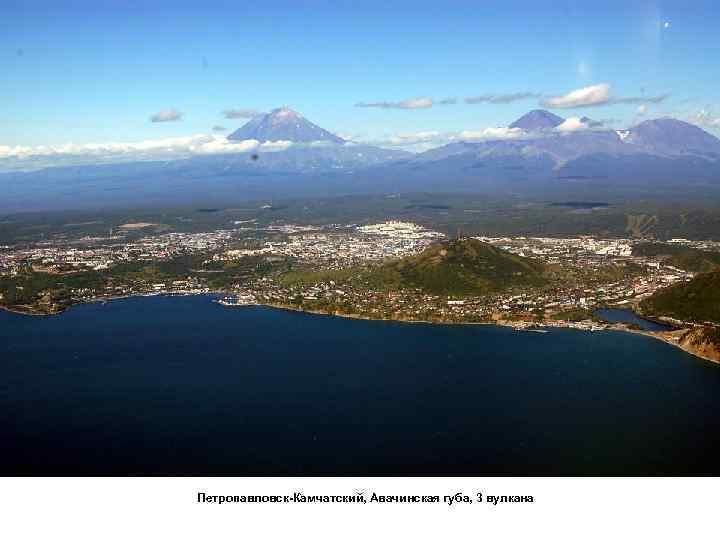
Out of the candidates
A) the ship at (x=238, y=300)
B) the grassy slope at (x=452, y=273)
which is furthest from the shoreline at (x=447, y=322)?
the grassy slope at (x=452, y=273)

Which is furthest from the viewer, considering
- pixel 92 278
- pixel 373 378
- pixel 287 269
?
pixel 287 269

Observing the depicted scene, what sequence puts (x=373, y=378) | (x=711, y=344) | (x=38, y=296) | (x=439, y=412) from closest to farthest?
(x=439, y=412) < (x=373, y=378) < (x=711, y=344) < (x=38, y=296)

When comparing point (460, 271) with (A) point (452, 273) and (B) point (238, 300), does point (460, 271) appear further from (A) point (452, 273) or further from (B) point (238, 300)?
(B) point (238, 300)

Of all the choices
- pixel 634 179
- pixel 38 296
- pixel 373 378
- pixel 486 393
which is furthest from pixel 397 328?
pixel 634 179

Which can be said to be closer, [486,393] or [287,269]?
[486,393]

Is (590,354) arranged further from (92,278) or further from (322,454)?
(92,278)

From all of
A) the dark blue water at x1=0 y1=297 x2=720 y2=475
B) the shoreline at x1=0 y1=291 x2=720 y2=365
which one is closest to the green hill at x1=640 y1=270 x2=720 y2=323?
the shoreline at x1=0 y1=291 x2=720 y2=365

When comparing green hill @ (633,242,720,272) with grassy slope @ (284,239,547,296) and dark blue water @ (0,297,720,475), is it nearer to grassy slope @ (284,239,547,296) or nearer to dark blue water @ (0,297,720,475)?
grassy slope @ (284,239,547,296)
